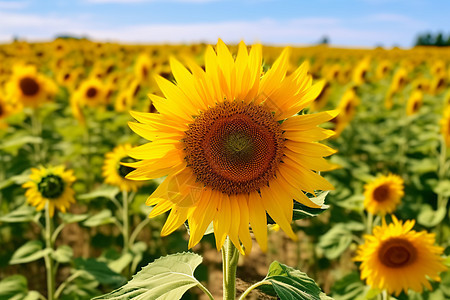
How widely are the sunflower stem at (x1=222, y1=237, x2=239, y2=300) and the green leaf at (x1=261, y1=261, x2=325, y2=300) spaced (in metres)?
0.12

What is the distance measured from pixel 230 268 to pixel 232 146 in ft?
1.34

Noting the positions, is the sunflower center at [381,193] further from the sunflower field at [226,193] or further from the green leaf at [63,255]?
the green leaf at [63,255]

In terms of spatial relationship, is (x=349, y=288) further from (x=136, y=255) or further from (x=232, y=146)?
(x=232, y=146)

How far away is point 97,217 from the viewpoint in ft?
10.1

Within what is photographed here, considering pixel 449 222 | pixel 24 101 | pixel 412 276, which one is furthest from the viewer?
pixel 24 101

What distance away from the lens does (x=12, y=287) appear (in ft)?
8.86

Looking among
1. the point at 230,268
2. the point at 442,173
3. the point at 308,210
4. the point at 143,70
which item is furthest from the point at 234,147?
the point at 143,70

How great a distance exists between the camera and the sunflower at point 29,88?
539 centimetres

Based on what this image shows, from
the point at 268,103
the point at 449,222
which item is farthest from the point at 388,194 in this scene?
the point at 268,103

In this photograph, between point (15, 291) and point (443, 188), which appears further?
point (443, 188)

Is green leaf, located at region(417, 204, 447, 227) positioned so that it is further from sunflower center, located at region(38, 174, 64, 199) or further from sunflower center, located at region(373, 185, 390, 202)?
sunflower center, located at region(38, 174, 64, 199)

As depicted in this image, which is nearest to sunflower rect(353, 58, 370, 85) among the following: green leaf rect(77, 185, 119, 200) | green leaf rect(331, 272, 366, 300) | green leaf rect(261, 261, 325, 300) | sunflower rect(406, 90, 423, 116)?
sunflower rect(406, 90, 423, 116)

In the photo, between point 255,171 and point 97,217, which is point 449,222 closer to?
point 97,217

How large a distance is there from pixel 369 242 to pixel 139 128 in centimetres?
170
